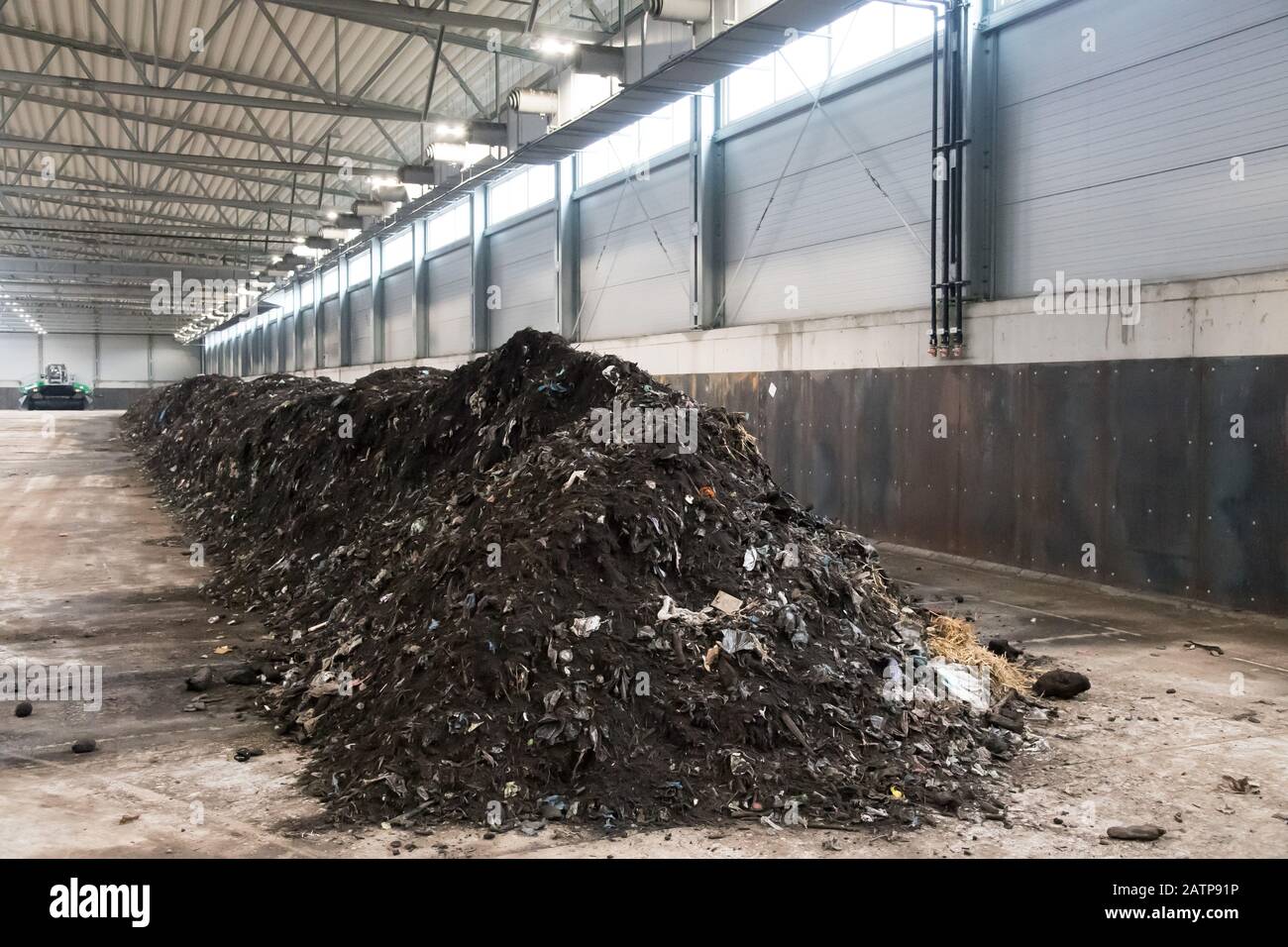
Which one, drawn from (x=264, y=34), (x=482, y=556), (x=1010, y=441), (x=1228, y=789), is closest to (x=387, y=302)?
(x=264, y=34)

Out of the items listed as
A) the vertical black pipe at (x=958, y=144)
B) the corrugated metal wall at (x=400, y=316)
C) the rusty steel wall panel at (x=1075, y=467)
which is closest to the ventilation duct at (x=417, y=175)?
the rusty steel wall panel at (x=1075, y=467)

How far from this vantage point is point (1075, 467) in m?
9.94

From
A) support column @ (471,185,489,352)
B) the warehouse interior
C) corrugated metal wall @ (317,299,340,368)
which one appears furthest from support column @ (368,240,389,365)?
the warehouse interior

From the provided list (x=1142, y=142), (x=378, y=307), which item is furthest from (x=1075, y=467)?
(x=378, y=307)

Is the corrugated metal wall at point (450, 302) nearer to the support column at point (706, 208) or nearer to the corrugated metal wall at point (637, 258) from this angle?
the corrugated metal wall at point (637, 258)

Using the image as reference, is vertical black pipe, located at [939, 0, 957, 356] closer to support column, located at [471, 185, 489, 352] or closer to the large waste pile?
the large waste pile

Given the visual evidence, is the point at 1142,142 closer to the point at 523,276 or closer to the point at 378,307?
the point at 523,276

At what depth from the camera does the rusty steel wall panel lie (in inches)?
331

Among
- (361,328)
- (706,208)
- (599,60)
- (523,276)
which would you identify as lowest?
(706,208)

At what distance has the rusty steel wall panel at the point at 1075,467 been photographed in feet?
27.6

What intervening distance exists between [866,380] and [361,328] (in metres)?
28.2

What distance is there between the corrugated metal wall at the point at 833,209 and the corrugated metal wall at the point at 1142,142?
1331mm

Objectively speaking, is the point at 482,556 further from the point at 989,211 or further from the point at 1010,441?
the point at 989,211

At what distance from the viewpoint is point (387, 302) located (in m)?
33.9
